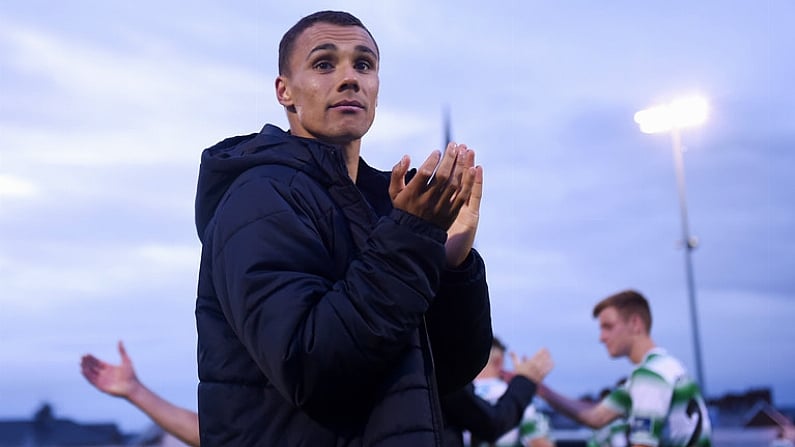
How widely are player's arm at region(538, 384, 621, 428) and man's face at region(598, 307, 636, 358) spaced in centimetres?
43

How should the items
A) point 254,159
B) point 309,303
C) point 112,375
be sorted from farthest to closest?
point 112,375 < point 254,159 < point 309,303

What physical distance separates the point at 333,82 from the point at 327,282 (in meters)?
0.60

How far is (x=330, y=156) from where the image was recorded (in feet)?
7.81

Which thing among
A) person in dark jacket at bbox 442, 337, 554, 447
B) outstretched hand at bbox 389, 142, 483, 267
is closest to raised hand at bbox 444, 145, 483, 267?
outstretched hand at bbox 389, 142, 483, 267

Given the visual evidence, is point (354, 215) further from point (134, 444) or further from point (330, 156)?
point (134, 444)

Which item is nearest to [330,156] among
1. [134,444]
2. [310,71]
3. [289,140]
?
[289,140]

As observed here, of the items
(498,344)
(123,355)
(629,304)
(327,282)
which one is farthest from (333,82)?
(498,344)

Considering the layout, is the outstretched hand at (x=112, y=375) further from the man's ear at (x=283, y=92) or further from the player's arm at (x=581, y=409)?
the player's arm at (x=581, y=409)

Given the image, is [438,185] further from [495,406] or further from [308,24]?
[495,406]

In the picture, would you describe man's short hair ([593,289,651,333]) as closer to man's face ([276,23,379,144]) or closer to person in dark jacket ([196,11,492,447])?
person in dark jacket ([196,11,492,447])

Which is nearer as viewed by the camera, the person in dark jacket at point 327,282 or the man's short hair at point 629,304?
the person in dark jacket at point 327,282

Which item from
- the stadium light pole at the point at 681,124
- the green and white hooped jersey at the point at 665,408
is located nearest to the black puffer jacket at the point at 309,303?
the green and white hooped jersey at the point at 665,408

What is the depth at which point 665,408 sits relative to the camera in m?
6.70

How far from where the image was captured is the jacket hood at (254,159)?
7.75ft
